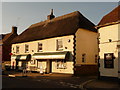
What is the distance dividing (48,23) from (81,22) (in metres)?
7.54

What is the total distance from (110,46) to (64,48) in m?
7.37

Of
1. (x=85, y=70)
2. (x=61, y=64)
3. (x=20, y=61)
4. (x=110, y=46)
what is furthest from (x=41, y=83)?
(x=20, y=61)

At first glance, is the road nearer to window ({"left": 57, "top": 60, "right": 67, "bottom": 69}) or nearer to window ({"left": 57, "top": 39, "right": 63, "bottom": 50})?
window ({"left": 57, "top": 60, "right": 67, "bottom": 69})

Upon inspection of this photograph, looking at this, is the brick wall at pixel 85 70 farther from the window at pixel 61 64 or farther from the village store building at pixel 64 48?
the window at pixel 61 64

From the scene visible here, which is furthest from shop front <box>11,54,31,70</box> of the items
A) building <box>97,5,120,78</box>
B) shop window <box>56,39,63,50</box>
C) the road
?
building <box>97,5,120,78</box>

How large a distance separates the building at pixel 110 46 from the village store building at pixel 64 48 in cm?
467

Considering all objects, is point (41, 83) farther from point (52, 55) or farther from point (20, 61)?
point (20, 61)

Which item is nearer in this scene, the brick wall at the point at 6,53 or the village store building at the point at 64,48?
the village store building at the point at 64,48

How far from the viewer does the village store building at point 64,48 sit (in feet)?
67.5

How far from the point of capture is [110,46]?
15.5m

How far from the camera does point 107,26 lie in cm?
1593

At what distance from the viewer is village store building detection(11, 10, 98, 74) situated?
20578 millimetres

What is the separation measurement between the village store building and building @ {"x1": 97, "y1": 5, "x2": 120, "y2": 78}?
4.67 m

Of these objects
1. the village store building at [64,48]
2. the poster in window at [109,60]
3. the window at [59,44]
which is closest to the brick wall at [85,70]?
the village store building at [64,48]
